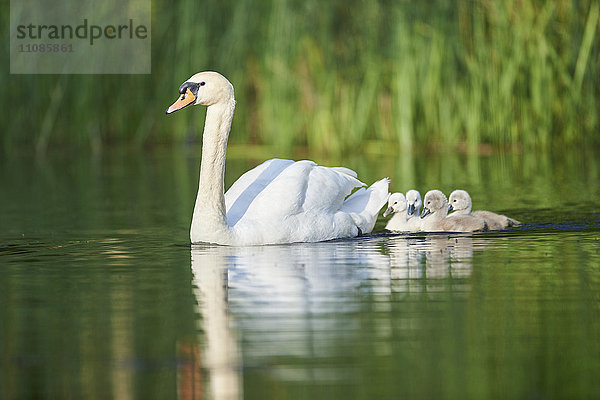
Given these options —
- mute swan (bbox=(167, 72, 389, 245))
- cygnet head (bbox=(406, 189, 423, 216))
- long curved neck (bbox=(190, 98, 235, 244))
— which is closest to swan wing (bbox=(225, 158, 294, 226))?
mute swan (bbox=(167, 72, 389, 245))

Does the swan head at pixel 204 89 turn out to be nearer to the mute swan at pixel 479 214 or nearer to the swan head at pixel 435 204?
the swan head at pixel 435 204

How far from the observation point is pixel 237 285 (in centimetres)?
696

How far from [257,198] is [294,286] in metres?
2.21

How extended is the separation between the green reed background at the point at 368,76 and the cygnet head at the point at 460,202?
641 cm

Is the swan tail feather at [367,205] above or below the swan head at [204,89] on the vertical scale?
below

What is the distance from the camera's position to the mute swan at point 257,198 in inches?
341

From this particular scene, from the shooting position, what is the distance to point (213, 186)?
8.78 m

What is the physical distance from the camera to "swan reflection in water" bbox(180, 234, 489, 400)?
5199 millimetres

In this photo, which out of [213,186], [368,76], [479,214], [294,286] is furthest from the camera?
[368,76]

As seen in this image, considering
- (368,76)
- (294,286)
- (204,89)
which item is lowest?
(294,286)

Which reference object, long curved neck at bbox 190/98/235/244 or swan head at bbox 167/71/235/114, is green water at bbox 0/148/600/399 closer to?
long curved neck at bbox 190/98/235/244

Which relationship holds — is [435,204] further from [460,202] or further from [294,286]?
[294,286]

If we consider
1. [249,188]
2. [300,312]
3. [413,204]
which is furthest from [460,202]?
[300,312]

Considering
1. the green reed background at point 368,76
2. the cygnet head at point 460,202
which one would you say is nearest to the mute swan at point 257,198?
the cygnet head at point 460,202
